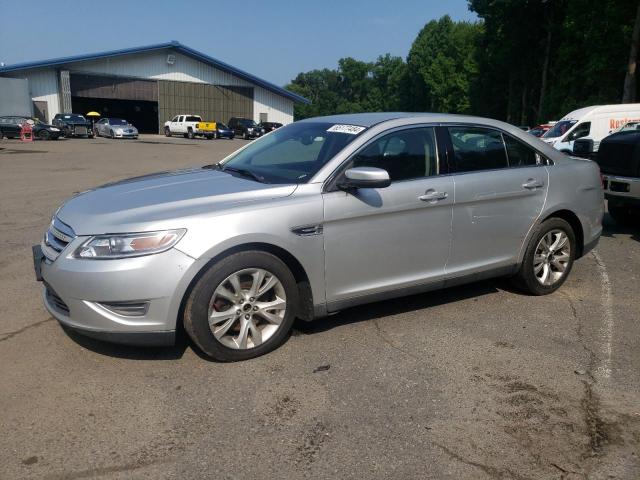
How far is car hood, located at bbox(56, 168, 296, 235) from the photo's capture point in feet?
11.4

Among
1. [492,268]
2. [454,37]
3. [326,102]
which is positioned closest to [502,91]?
[454,37]

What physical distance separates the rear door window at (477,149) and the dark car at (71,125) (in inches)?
1546

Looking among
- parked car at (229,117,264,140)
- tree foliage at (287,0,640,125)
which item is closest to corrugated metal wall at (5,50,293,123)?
parked car at (229,117,264,140)

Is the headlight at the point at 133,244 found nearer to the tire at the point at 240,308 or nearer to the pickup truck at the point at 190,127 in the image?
the tire at the point at 240,308

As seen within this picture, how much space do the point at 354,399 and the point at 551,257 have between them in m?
2.81

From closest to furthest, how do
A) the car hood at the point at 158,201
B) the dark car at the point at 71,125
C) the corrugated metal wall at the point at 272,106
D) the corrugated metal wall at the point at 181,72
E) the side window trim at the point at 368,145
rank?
the car hood at the point at 158,201 → the side window trim at the point at 368,145 → the dark car at the point at 71,125 → the corrugated metal wall at the point at 181,72 → the corrugated metal wall at the point at 272,106

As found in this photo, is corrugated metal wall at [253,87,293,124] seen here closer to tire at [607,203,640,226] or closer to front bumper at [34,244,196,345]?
tire at [607,203,640,226]

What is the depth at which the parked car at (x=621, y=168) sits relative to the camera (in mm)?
7516

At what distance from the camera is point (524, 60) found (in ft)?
163

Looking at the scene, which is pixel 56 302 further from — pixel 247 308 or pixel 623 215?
pixel 623 215

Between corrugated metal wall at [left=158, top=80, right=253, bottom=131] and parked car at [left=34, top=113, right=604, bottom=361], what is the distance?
1959 inches

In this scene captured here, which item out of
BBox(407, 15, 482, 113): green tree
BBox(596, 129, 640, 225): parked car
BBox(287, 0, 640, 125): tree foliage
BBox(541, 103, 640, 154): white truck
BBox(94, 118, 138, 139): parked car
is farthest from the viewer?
BBox(407, 15, 482, 113): green tree

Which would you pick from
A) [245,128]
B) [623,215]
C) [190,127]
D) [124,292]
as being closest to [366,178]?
[124,292]

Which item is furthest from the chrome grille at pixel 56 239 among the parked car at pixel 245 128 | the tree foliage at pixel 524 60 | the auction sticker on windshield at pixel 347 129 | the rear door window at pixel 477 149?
the parked car at pixel 245 128
